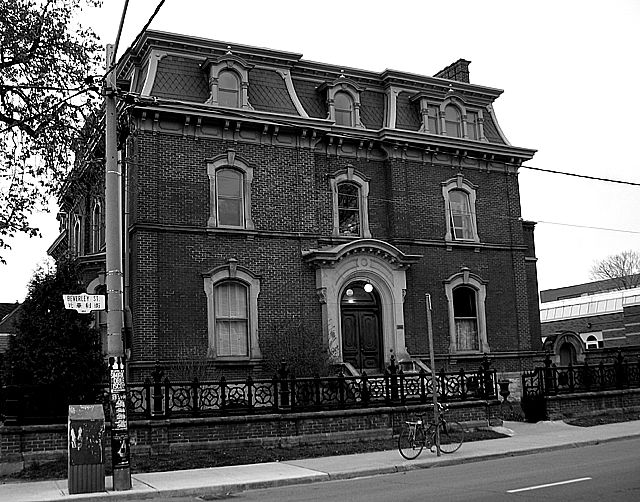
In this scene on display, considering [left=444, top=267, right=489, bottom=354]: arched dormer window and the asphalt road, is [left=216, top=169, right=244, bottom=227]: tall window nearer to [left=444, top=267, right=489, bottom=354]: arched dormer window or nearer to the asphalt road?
[left=444, top=267, right=489, bottom=354]: arched dormer window

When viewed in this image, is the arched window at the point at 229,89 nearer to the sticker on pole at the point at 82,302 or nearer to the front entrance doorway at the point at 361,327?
the front entrance doorway at the point at 361,327

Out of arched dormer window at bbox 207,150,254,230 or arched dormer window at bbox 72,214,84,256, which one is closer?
arched dormer window at bbox 207,150,254,230

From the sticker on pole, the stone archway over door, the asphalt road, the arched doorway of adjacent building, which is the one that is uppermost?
the stone archway over door

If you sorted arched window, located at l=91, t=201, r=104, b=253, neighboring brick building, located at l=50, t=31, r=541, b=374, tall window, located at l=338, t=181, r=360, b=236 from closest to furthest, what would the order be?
neighboring brick building, located at l=50, t=31, r=541, b=374 → tall window, located at l=338, t=181, r=360, b=236 → arched window, located at l=91, t=201, r=104, b=253

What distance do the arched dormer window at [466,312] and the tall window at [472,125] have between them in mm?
5145

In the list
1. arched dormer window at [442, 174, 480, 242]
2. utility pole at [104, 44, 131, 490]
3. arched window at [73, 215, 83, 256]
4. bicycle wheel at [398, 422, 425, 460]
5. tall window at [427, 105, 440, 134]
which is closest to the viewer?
utility pole at [104, 44, 131, 490]

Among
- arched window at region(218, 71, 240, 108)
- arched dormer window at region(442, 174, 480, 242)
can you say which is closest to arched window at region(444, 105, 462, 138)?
arched dormer window at region(442, 174, 480, 242)

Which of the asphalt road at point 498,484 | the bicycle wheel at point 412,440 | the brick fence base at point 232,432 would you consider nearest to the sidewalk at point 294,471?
the bicycle wheel at point 412,440

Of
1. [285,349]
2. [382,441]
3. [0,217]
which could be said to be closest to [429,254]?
[285,349]

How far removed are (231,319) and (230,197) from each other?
152 inches

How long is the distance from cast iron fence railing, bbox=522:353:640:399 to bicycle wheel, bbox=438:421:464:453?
3.48m

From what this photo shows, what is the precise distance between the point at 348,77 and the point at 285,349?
1027cm

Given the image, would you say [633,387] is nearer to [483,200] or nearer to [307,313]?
[483,200]

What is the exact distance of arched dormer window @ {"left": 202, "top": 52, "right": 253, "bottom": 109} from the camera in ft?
81.3
